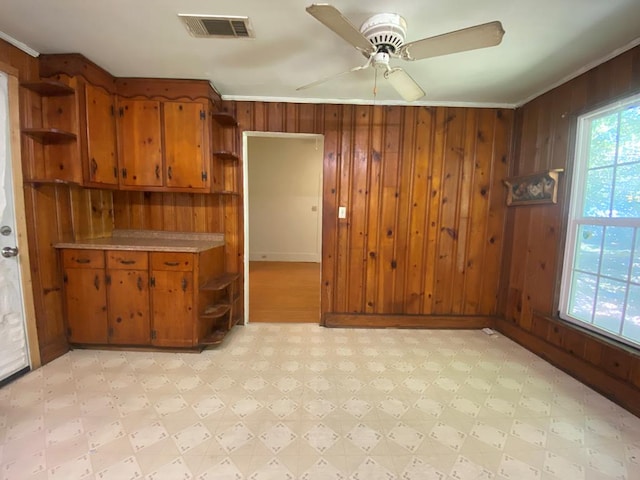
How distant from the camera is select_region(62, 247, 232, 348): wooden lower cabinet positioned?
2.26 meters

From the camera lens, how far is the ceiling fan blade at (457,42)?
1.20 m

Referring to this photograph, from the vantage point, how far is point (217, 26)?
66.5 inches

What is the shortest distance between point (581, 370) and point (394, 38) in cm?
263

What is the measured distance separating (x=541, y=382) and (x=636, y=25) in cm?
234

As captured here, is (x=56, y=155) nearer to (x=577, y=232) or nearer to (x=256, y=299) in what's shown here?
(x=256, y=299)

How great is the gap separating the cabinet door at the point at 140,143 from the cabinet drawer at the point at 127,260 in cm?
65

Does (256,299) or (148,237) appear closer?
(148,237)

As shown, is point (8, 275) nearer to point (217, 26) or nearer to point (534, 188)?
point (217, 26)

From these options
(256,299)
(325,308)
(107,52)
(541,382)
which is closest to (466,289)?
(541,382)

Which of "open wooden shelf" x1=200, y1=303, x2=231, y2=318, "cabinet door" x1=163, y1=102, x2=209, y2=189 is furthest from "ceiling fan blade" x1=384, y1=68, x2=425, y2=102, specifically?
"open wooden shelf" x1=200, y1=303, x2=231, y2=318

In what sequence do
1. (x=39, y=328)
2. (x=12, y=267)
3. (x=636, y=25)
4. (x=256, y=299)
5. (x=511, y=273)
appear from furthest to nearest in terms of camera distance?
(x=256, y=299) < (x=511, y=273) < (x=39, y=328) < (x=12, y=267) < (x=636, y=25)

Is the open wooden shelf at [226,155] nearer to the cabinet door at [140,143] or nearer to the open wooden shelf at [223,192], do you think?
the open wooden shelf at [223,192]

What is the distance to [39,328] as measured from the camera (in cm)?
210

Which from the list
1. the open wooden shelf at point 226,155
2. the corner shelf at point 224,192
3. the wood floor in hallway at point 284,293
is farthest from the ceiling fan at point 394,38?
the wood floor in hallway at point 284,293
